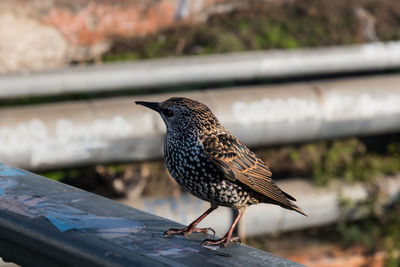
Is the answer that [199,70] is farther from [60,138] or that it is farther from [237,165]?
[237,165]

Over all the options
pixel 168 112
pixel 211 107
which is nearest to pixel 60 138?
pixel 211 107

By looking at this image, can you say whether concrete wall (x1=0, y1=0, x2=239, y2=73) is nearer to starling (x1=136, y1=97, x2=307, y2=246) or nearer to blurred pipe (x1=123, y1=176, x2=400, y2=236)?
blurred pipe (x1=123, y1=176, x2=400, y2=236)

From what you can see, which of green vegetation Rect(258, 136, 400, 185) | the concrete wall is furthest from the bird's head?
the concrete wall

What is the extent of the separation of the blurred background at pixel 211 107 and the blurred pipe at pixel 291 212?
12 millimetres

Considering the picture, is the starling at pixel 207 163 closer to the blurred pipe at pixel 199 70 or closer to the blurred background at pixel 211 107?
the blurred background at pixel 211 107

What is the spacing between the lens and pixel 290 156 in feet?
23.0

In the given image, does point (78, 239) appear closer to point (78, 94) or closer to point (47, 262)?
point (47, 262)

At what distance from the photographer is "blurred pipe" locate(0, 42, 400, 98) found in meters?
5.93

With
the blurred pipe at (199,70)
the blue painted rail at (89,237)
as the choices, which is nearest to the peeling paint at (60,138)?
the blurred pipe at (199,70)

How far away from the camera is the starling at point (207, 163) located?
2715mm

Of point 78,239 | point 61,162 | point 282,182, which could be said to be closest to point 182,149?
point 78,239

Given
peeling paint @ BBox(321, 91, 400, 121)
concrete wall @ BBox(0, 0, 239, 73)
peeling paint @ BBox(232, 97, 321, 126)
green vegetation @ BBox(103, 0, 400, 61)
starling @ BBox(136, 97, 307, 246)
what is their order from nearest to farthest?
starling @ BBox(136, 97, 307, 246), peeling paint @ BBox(232, 97, 321, 126), peeling paint @ BBox(321, 91, 400, 121), concrete wall @ BBox(0, 0, 239, 73), green vegetation @ BBox(103, 0, 400, 61)

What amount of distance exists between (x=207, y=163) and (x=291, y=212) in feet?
10.7

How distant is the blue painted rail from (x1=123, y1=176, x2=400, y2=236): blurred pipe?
11.7 feet
